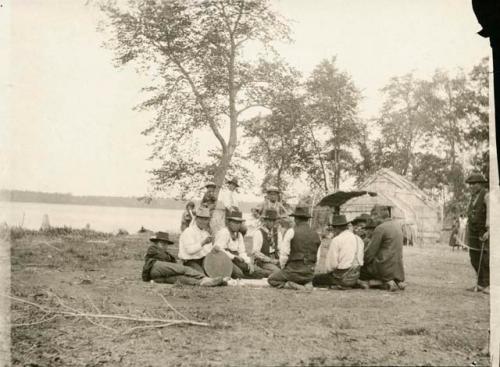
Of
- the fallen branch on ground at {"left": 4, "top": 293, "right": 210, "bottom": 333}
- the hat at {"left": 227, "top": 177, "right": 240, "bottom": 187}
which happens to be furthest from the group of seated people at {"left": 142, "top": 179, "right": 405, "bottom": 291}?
the fallen branch on ground at {"left": 4, "top": 293, "right": 210, "bottom": 333}

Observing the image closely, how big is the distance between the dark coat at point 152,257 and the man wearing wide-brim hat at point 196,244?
0.19 m

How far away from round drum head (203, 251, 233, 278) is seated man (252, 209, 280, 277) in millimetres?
740

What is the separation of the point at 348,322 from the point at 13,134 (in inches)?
157

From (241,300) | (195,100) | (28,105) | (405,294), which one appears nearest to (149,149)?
(195,100)

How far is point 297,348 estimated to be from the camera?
12.6ft

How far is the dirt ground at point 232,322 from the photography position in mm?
3859

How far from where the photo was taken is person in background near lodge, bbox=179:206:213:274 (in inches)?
233

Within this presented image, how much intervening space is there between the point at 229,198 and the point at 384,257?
2.07 meters

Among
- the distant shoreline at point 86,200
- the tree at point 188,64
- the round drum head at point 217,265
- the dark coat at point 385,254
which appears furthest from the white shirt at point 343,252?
the distant shoreline at point 86,200

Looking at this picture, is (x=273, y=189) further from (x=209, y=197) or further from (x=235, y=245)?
(x=235, y=245)

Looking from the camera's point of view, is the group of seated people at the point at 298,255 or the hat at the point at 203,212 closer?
the group of seated people at the point at 298,255

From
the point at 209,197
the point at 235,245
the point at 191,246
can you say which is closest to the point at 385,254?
the point at 235,245

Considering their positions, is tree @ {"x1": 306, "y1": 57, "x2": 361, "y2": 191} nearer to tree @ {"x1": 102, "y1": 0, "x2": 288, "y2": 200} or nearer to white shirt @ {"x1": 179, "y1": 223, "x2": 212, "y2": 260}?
tree @ {"x1": 102, "y1": 0, "x2": 288, "y2": 200}

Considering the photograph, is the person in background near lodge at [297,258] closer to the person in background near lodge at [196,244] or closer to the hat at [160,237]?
the person in background near lodge at [196,244]
